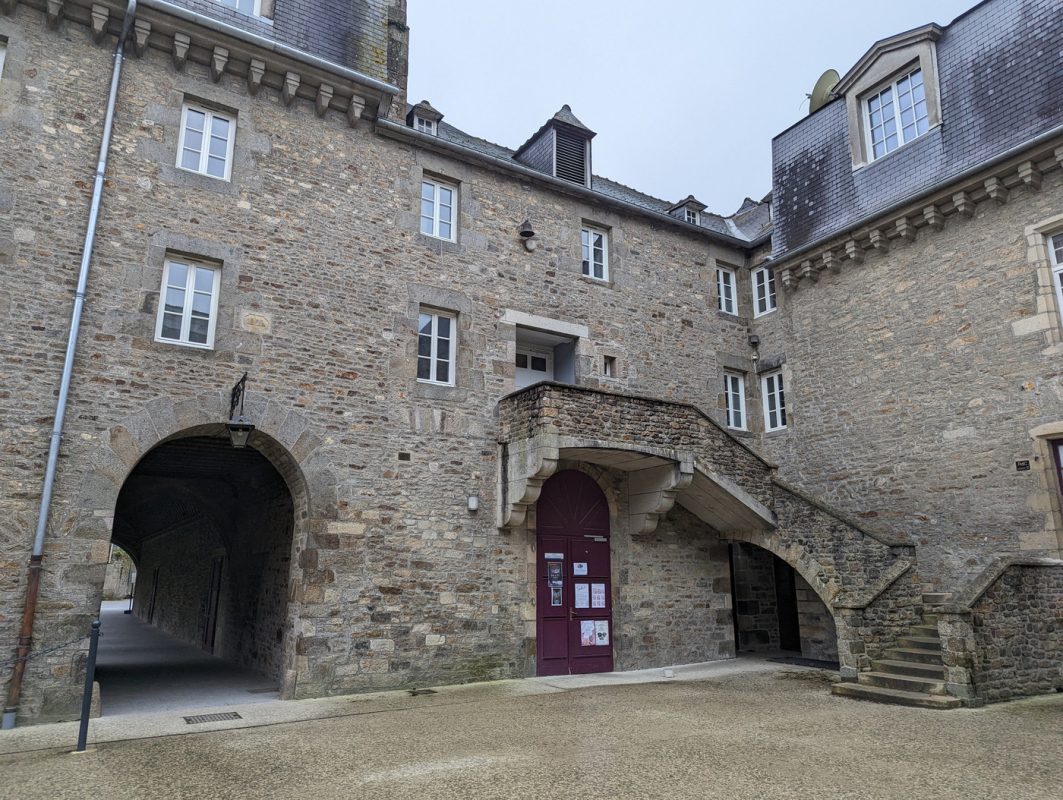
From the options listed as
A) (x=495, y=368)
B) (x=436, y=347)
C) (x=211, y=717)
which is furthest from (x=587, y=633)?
(x=211, y=717)

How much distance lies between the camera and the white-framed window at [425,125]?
36.9 ft

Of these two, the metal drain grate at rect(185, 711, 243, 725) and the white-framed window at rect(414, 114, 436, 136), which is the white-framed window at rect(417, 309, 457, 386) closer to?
the white-framed window at rect(414, 114, 436, 136)

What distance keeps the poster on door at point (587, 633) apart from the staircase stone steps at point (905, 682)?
3.54 meters

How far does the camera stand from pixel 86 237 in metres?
7.83

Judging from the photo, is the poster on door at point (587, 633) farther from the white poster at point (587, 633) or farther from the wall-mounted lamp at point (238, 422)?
the wall-mounted lamp at point (238, 422)

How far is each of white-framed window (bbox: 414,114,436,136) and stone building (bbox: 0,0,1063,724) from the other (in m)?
0.13

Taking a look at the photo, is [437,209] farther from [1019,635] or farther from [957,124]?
[1019,635]

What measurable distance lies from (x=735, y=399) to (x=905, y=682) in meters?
6.09

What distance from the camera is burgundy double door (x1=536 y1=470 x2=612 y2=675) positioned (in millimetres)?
10078

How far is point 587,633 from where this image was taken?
10.3 meters

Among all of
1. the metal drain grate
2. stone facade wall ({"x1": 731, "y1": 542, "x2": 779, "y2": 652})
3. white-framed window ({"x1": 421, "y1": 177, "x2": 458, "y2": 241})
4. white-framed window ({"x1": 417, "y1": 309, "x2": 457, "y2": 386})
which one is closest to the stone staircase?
stone facade wall ({"x1": 731, "y1": 542, "x2": 779, "y2": 652})

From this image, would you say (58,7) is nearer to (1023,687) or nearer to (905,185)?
(905,185)

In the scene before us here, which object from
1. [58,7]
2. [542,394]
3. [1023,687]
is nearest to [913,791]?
[1023,687]

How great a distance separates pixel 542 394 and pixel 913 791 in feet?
19.2
